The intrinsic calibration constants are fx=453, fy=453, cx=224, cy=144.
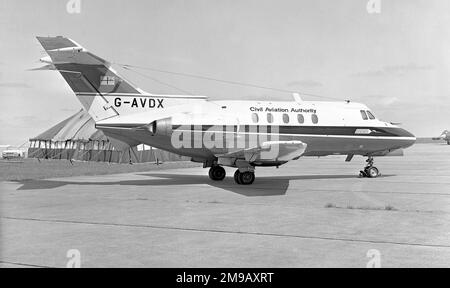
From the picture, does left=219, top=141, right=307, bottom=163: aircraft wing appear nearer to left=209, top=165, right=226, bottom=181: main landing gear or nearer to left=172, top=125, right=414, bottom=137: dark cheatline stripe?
left=172, top=125, right=414, bottom=137: dark cheatline stripe

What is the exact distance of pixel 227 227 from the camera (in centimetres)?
911

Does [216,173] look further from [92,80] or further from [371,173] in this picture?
[371,173]

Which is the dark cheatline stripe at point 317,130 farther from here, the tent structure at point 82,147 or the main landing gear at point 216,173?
the tent structure at point 82,147

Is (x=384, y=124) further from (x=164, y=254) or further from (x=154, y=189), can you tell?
(x=164, y=254)

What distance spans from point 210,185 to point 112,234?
10133 millimetres

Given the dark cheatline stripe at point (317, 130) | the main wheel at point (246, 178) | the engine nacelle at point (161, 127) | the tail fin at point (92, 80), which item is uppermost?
the tail fin at point (92, 80)

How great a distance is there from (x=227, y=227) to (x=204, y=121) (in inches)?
358

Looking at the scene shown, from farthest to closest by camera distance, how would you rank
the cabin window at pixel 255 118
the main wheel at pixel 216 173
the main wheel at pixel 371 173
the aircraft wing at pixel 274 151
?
1. the main wheel at pixel 371 173
2. the main wheel at pixel 216 173
3. the cabin window at pixel 255 118
4. the aircraft wing at pixel 274 151

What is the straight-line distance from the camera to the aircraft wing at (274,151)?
52.5 feet

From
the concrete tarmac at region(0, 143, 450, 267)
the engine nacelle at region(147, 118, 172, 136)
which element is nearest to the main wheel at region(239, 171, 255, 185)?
the concrete tarmac at region(0, 143, 450, 267)

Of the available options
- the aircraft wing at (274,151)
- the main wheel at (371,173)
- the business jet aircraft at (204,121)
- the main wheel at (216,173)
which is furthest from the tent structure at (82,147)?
the aircraft wing at (274,151)

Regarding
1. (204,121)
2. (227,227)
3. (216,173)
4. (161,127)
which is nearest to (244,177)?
(216,173)
